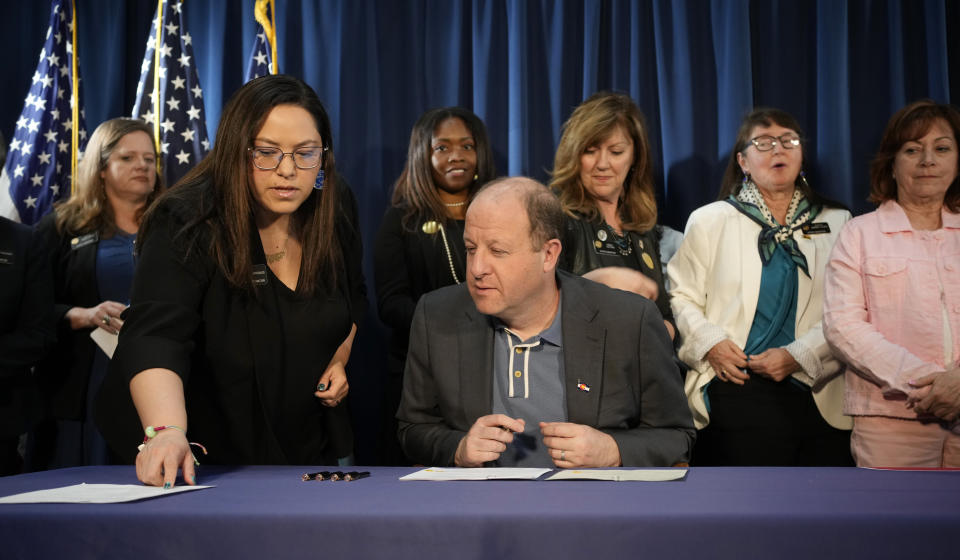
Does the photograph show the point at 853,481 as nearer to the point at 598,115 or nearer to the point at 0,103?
the point at 598,115

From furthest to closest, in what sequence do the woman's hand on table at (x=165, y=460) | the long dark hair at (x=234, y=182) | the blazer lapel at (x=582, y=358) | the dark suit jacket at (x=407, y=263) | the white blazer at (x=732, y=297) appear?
the dark suit jacket at (x=407, y=263) < the white blazer at (x=732, y=297) < the blazer lapel at (x=582, y=358) < the long dark hair at (x=234, y=182) < the woman's hand on table at (x=165, y=460)

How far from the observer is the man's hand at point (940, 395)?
302 cm

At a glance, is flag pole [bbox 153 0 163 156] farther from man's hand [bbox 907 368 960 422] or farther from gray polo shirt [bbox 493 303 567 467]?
man's hand [bbox 907 368 960 422]

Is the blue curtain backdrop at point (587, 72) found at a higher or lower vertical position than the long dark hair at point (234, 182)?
higher

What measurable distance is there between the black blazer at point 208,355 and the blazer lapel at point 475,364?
0.38m

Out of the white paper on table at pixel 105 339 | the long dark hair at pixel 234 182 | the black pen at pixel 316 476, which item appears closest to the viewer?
the black pen at pixel 316 476

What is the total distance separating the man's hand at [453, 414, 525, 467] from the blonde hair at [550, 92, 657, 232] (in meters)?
1.74

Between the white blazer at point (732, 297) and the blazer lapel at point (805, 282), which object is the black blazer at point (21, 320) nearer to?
the white blazer at point (732, 297)

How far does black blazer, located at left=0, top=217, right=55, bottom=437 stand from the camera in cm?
344

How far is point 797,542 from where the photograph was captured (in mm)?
1484

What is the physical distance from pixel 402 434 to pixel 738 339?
1679 mm

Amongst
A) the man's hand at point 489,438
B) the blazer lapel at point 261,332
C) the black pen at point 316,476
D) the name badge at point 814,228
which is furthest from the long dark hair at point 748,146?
the black pen at point 316,476

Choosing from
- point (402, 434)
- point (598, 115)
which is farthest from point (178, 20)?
point (402, 434)

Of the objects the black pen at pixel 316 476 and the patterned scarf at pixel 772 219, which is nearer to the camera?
the black pen at pixel 316 476
